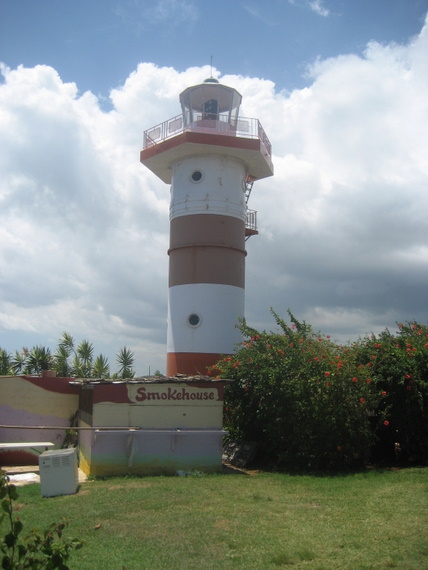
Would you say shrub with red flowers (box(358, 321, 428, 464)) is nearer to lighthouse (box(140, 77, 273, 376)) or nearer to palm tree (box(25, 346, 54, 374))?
lighthouse (box(140, 77, 273, 376))

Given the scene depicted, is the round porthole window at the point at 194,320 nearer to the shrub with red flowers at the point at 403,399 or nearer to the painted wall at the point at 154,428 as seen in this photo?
the painted wall at the point at 154,428

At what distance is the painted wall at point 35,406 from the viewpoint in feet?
52.0

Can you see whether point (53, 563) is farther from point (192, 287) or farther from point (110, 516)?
point (192, 287)

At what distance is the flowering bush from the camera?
1287cm

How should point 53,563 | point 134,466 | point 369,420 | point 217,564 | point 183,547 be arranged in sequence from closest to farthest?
1. point 53,563
2. point 217,564
3. point 183,547
4. point 134,466
5. point 369,420

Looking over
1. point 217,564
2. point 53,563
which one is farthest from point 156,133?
point 53,563

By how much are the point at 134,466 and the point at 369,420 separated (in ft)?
19.6

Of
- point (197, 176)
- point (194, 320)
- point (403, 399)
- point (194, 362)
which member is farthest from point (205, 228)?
point (403, 399)

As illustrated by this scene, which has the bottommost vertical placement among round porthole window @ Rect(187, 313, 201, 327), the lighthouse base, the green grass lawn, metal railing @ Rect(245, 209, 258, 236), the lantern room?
the green grass lawn

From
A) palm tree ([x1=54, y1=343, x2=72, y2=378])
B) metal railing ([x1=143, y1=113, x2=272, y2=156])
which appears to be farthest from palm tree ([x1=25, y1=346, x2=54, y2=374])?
metal railing ([x1=143, y1=113, x2=272, y2=156])

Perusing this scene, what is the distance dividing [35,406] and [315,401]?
8.49 metres

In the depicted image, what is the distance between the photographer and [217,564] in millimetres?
6316

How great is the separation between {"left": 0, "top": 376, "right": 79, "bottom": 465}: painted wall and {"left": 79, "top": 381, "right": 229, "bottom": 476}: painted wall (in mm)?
2889

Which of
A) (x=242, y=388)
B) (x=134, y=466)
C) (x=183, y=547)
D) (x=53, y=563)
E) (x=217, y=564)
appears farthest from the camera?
(x=242, y=388)
